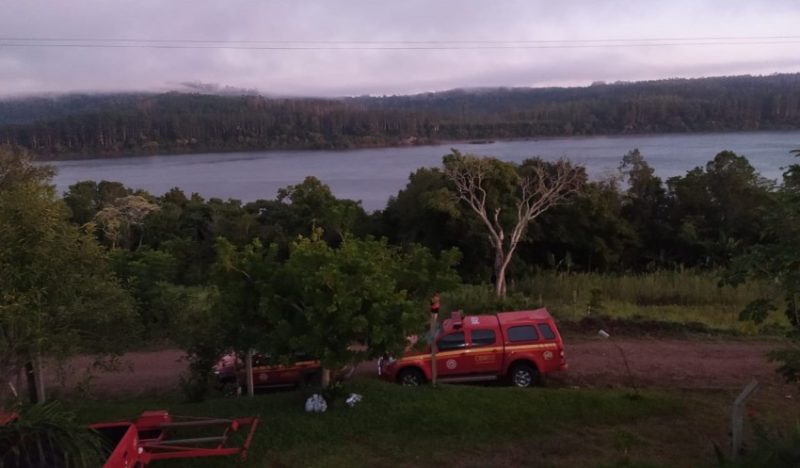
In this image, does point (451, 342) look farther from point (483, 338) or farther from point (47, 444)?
point (47, 444)

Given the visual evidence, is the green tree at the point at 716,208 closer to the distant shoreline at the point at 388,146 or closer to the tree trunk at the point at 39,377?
→ the tree trunk at the point at 39,377

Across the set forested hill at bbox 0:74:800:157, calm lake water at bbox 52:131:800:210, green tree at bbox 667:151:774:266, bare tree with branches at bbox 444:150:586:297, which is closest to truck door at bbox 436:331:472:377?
bare tree with branches at bbox 444:150:586:297

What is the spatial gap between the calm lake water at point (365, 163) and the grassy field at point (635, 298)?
14402 mm

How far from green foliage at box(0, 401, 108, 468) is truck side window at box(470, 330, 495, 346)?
671cm

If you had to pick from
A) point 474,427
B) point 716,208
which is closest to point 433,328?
point 474,427

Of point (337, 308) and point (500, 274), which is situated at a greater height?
point (337, 308)

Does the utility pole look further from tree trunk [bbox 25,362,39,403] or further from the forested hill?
the forested hill

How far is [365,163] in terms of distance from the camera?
192 ft

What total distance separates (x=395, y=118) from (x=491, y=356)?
201 feet

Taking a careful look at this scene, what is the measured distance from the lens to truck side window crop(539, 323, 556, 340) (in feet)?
38.6

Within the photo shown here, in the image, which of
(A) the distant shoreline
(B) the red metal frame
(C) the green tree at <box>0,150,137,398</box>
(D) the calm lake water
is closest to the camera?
(B) the red metal frame

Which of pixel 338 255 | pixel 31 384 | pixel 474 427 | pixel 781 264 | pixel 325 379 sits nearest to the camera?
pixel 781 264

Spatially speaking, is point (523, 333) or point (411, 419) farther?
point (523, 333)

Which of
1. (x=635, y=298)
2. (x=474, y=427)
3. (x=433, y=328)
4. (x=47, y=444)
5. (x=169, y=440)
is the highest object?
(x=47, y=444)
